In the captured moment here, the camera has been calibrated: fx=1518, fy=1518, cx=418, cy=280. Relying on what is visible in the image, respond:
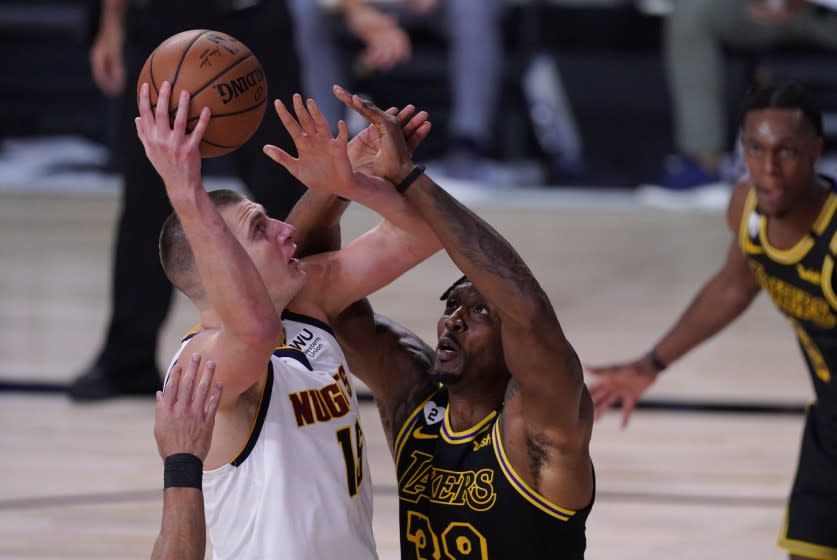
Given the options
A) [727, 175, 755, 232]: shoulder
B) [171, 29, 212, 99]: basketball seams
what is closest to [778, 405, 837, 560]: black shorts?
[727, 175, 755, 232]: shoulder

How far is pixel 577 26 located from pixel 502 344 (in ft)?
32.9

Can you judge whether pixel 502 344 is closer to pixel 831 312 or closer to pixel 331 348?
pixel 331 348

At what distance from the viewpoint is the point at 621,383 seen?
470 centimetres

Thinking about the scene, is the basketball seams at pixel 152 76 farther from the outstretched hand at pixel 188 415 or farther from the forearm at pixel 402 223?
the outstretched hand at pixel 188 415

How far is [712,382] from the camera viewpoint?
7121 mm

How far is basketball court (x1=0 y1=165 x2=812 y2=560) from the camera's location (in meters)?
5.18

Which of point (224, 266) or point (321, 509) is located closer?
point (224, 266)

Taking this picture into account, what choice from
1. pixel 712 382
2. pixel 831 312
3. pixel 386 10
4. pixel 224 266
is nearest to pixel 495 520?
pixel 224 266

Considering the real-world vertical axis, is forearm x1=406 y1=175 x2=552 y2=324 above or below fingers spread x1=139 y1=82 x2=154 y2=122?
below

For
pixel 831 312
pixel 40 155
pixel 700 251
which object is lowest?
pixel 40 155

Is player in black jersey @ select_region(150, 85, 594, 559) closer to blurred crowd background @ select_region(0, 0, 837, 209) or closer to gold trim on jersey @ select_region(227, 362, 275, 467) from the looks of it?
gold trim on jersey @ select_region(227, 362, 275, 467)

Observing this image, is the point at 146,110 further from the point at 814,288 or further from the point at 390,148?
the point at 814,288

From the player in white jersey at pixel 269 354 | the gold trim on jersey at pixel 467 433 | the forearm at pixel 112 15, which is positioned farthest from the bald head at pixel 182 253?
the forearm at pixel 112 15

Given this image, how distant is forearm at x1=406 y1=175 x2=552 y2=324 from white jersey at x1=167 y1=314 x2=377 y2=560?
1.60 feet
